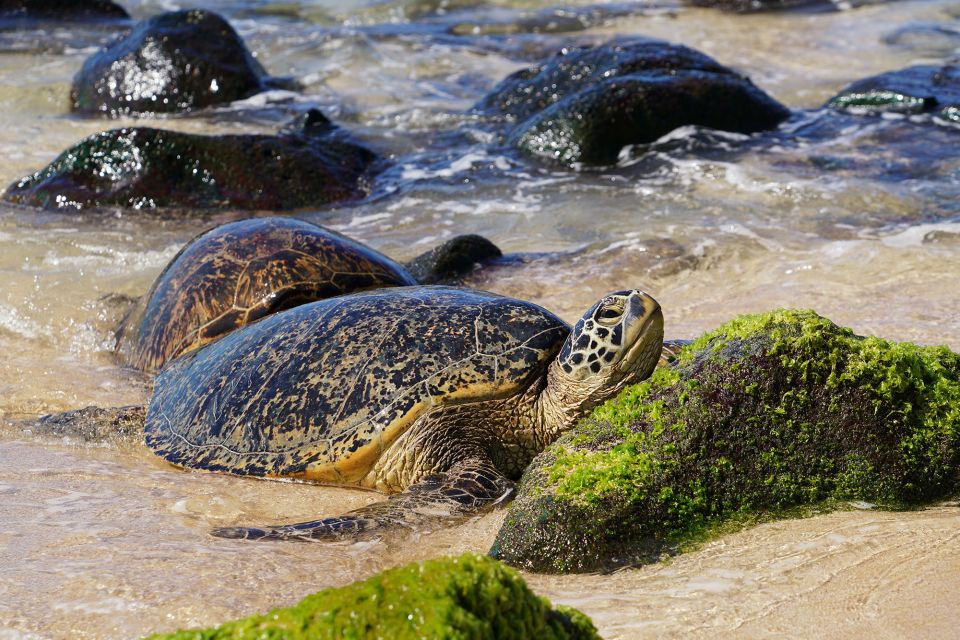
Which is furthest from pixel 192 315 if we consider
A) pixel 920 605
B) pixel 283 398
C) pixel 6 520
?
pixel 920 605

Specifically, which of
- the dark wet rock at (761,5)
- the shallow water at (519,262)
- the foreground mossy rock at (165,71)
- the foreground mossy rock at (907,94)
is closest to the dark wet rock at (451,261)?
the shallow water at (519,262)

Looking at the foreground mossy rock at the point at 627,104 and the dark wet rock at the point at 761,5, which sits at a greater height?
the dark wet rock at the point at 761,5

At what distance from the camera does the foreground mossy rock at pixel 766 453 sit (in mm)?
3029

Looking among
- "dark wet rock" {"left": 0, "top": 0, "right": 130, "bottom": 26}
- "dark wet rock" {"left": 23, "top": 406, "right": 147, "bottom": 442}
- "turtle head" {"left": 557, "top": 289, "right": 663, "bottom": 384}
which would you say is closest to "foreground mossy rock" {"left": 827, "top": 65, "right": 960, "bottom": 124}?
"turtle head" {"left": 557, "top": 289, "right": 663, "bottom": 384}

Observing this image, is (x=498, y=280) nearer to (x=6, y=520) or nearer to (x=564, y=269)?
(x=564, y=269)

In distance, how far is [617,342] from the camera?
3.59 m

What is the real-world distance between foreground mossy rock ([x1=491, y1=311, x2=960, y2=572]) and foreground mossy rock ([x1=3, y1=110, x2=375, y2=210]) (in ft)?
19.3

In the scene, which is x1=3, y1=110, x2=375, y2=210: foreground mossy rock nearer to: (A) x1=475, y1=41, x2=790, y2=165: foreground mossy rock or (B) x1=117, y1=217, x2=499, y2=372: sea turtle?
(A) x1=475, y1=41, x2=790, y2=165: foreground mossy rock

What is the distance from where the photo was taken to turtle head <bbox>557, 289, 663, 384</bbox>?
358 cm

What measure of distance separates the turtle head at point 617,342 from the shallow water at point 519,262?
2.15ft

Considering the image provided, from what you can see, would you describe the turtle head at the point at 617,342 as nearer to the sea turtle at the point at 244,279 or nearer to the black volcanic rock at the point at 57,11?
the sea turtle at the point at 244,279

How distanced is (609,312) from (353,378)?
1.05 metres

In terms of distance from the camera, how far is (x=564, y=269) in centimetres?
668

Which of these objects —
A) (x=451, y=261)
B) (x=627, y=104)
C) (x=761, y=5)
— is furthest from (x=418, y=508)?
(x=761, y=5)
